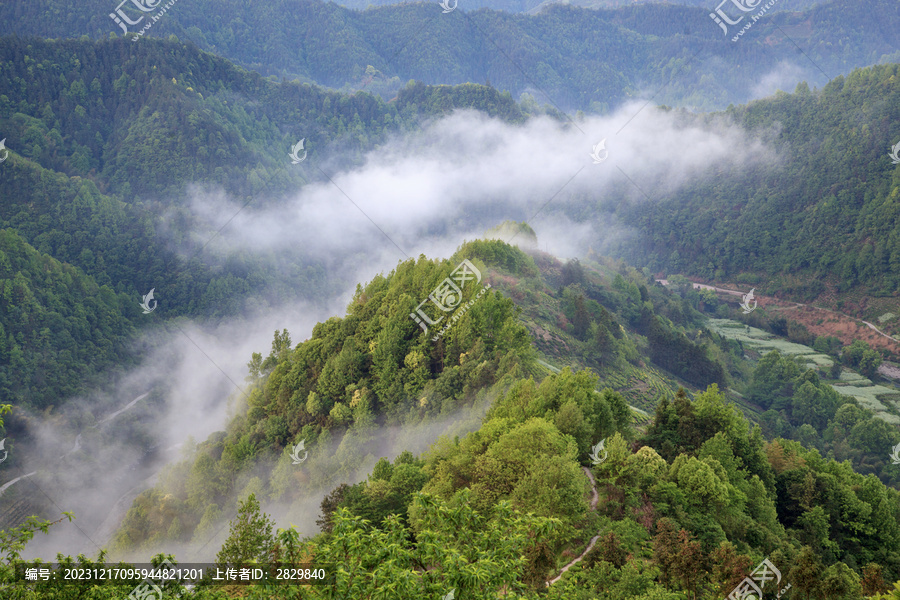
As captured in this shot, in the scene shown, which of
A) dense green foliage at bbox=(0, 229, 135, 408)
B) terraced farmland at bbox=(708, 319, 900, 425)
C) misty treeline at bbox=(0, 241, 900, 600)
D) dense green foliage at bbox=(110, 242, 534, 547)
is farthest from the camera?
dense green foliage at bbox=(0, 229, 135, 408)

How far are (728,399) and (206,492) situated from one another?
283ft

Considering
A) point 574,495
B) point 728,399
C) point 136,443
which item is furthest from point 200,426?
point 574,495

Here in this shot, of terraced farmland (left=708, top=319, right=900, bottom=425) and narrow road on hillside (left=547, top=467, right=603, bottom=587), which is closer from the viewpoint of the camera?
narrow road on hillside (left=547, top=467, right=603, bottom=587)

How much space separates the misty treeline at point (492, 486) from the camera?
19.4 meters

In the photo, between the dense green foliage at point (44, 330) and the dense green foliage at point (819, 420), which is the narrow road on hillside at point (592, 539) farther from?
the dense green foliage at point (44, 330)

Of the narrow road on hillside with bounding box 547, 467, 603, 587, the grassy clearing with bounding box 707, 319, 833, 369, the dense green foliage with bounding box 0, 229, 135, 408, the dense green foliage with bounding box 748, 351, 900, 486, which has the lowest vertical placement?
the narrow road on hillside with bounding box 547, 467, 603, 587

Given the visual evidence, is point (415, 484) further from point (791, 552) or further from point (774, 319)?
point (774, 319)

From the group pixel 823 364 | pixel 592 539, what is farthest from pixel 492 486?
pixel 823 364

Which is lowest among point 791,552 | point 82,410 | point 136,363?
point 791,552

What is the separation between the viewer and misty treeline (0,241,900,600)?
63.7ft

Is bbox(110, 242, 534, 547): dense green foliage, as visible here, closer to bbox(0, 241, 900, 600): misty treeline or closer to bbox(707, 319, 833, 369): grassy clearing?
bbox(0, 241, 900, 600): misty treeline

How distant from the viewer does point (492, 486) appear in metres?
35.0

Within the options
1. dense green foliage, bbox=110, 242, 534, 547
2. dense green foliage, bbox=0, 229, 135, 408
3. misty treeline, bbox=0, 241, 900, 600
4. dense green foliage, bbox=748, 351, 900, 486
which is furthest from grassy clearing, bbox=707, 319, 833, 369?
dense green foliage, bbox=0, 229, 135, 408

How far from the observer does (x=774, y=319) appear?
190250 millimetres
